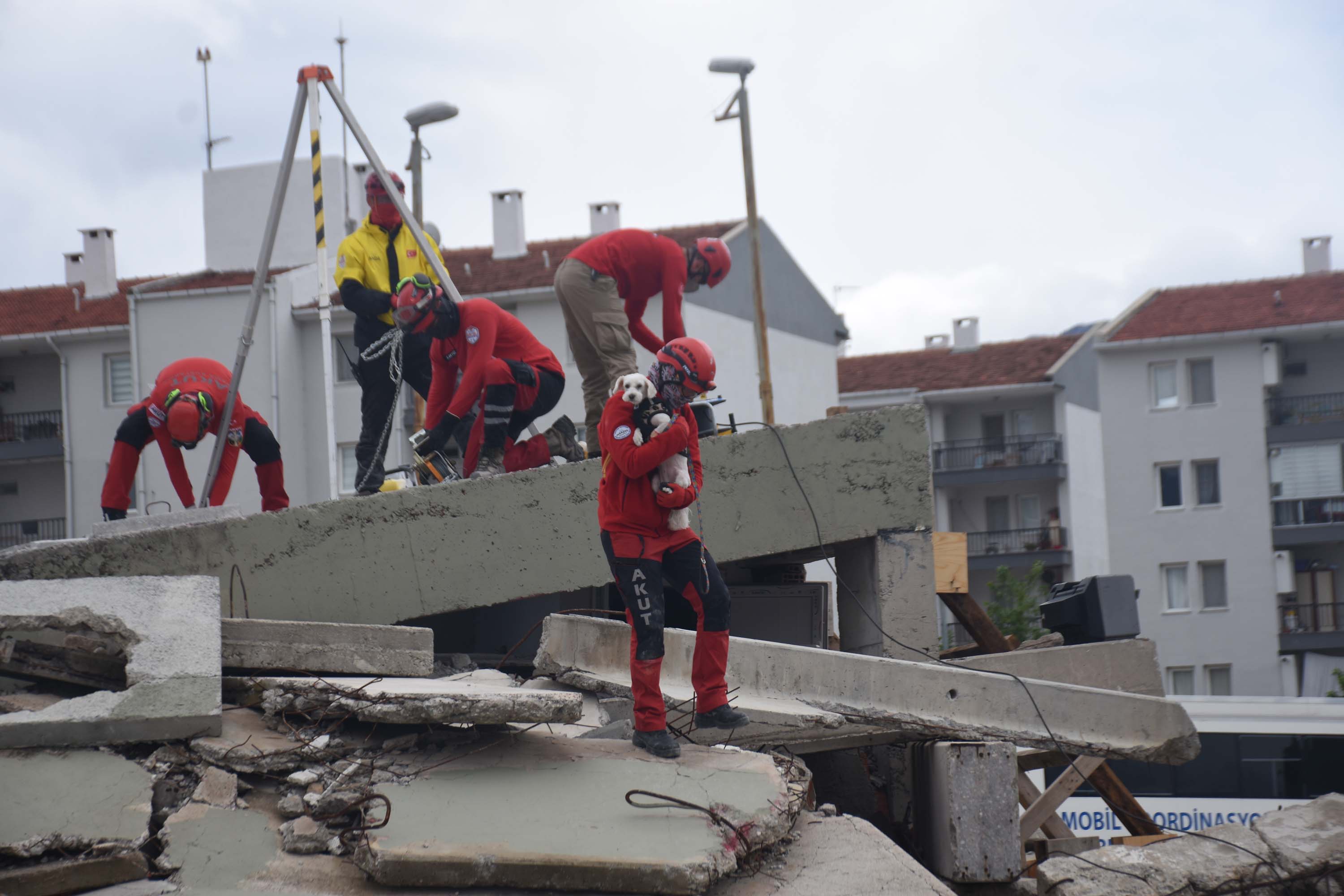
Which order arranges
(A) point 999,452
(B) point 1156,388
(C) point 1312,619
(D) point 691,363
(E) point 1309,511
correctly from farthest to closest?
(A) point 999,452 < (B) point 1156,388 < (E) point 1309,511 < (C) point 1312,619 < (D) point 691,363

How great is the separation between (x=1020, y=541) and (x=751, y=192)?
71.9 ft

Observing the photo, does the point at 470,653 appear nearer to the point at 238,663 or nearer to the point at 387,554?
the point at 387,554

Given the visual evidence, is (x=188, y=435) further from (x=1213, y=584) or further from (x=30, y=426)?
(x=1213, y=584)

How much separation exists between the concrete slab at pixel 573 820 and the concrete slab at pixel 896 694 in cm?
124

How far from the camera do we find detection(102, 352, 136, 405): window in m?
33.2

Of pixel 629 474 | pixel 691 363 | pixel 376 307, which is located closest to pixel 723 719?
pixel 629 474

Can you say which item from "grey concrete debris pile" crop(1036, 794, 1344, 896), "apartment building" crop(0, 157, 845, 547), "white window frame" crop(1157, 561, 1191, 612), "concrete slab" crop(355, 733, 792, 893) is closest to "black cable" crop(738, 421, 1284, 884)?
"grey concrete debris pile" crop(1036, 794, 1344, 896)

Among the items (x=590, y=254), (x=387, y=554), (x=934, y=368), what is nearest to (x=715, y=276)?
(x=590, y=254)

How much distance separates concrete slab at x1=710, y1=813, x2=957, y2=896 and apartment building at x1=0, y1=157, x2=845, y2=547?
Answer: 22.5m

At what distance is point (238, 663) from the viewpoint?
6344 millimetres

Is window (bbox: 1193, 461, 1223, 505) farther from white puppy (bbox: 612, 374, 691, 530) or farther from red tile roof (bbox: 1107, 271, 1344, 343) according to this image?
white puppy (bbox: 612, 374, 691, 530)

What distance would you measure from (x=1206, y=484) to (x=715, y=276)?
29140mm

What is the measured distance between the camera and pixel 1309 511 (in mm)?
33031

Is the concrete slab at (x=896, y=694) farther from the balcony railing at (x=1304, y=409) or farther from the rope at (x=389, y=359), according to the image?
the balcony railing at (x=1304, y=409)
